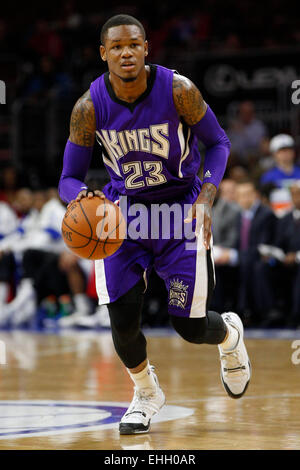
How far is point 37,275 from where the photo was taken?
12.7 metres

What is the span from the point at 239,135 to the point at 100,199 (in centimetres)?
929

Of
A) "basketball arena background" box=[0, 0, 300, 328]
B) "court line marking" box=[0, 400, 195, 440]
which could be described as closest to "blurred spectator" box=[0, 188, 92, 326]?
"basketball arena background" box=[0, 0, 300, 328]

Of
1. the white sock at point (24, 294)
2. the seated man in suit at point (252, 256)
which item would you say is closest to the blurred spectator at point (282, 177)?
the seated man in suit at point (252, 256)

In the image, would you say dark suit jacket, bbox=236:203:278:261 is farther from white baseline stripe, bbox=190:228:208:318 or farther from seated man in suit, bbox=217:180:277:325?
white baseline stripe, bbox=190:228:208:318

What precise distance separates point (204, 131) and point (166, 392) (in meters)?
2.16

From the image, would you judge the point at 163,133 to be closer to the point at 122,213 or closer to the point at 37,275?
the point at 122,213

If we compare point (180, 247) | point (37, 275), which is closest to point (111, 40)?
point (180, 247)

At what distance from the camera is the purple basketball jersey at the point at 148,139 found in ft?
15.8

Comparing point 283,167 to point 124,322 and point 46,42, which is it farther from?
point 46,42

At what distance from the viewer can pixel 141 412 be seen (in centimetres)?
480

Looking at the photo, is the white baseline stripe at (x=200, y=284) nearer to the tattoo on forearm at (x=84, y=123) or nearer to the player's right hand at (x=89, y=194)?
the player's right hand at (x=89, y=194)

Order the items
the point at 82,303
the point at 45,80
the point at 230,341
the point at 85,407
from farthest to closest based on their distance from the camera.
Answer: the point at 45,80
the point at 82,303
the point at 85,407
the point at 230,341

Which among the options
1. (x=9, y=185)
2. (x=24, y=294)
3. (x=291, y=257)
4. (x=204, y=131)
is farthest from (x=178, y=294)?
(x=9, y=185)

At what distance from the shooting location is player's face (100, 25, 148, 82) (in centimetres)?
467
